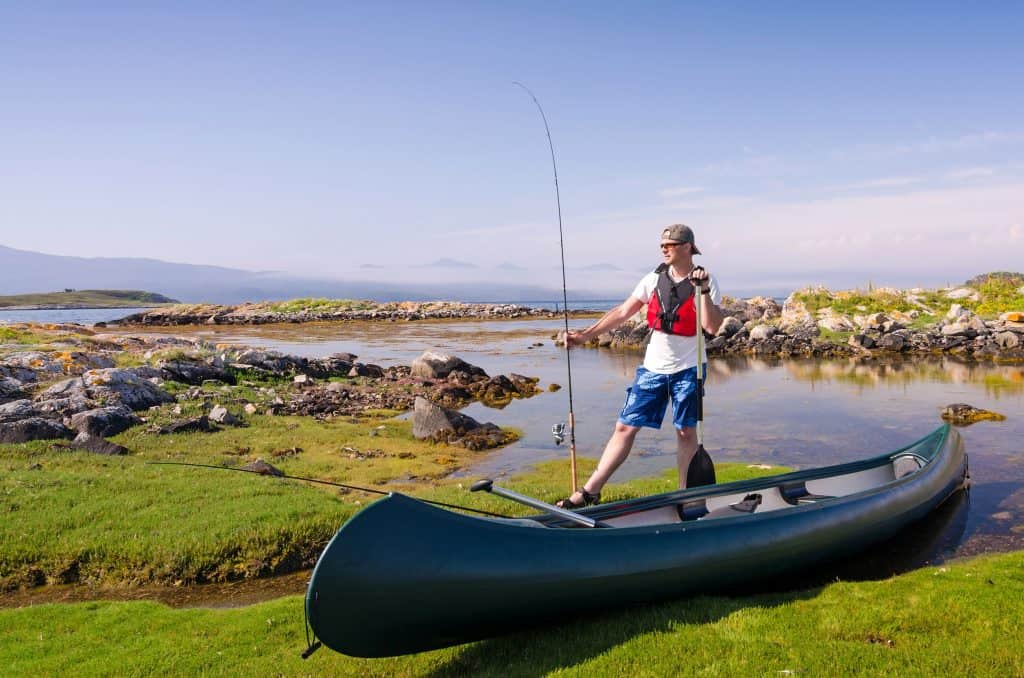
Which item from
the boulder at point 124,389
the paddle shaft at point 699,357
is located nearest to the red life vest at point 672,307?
the paddle shaft at point 699,357

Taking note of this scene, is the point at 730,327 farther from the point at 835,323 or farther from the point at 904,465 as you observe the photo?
the point at 904,465

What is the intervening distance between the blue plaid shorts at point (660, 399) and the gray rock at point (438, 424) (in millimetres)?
8653

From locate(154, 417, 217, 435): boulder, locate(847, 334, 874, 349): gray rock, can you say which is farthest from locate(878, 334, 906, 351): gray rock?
locate(154, 417, 217, 435): boulder

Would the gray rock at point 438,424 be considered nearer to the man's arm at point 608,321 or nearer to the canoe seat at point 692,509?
the man's arm at point 608,321

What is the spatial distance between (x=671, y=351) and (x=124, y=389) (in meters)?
14.9

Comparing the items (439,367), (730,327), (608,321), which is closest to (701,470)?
(608,321)

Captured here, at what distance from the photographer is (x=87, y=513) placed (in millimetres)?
8711

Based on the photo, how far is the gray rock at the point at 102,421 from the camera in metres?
13.6

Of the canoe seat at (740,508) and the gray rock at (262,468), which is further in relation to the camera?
the gray rock at (262,468)

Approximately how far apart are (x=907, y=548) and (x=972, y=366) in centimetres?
2416

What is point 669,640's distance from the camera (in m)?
4.75

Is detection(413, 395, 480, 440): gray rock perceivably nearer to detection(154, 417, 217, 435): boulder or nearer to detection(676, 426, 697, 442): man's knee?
detection(154, 417, 217, 435): boulder

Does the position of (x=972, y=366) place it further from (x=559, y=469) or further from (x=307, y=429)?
(x=307, y=429)

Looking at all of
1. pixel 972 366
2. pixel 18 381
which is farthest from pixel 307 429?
pixel 972 366
